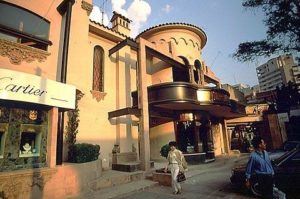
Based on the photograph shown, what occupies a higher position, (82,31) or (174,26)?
(174,26)

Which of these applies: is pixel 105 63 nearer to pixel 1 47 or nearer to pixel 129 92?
pixel 129 92

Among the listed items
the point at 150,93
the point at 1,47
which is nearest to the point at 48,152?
the point at 1,47

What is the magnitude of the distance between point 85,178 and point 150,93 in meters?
6.43

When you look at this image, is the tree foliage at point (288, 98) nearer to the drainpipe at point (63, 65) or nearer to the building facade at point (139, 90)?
the building facade at point (139, 90)

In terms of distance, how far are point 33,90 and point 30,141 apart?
2169 mm

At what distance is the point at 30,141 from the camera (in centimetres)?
782

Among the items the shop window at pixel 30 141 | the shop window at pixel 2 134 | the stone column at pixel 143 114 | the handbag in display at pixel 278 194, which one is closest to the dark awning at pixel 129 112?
the stone column at pixel 143 114

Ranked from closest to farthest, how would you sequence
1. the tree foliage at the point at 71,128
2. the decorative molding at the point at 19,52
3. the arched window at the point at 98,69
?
the decorative molding at the point at 19,52 < the tree foliage at the point at 71,128 < the arched window at the point at 98,69

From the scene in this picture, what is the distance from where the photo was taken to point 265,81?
344 ft

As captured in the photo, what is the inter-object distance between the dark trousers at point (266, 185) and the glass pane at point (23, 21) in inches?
392

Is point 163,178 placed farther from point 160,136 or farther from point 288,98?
point 288,98

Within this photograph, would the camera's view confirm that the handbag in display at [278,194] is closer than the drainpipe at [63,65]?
Yes

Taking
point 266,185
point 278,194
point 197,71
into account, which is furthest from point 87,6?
point 278,194

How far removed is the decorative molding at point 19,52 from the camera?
26.2 feet
